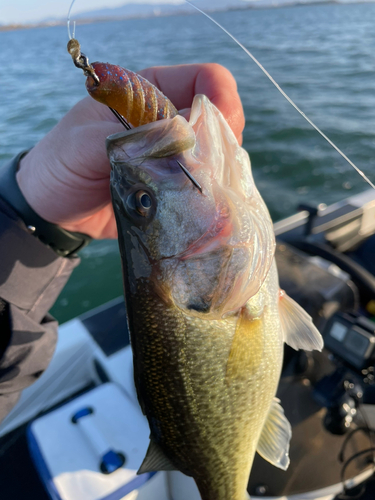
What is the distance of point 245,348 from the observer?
1476 mm

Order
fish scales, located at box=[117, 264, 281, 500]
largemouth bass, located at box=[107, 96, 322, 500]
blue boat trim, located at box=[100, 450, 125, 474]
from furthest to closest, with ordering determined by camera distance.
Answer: blue boat trim, located at box=[100, 450, 125, 474]
fish scales, located at box=[117, 264, 281, 500]
largemouth bass, located at box=[107, 96, 322, 500]

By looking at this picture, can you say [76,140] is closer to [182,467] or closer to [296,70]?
[182,467]

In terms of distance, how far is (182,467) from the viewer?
5.12 ft

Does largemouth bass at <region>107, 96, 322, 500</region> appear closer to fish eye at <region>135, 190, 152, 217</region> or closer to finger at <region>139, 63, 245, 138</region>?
fish eye at <region>135, 190, 152, 217</region>

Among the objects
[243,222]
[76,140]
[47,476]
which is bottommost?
[47,476]

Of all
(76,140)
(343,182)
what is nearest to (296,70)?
(343,182)

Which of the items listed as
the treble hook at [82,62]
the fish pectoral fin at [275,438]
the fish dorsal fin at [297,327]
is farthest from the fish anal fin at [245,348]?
the treble hook at [82,62]

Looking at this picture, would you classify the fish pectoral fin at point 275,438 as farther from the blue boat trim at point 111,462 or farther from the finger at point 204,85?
the finger at point 204,85

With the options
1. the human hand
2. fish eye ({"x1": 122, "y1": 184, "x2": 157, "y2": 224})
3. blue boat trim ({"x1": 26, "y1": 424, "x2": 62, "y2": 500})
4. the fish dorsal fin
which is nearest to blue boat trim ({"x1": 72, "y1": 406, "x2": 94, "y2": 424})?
blue boat trim ({"x1": 26, "y1": 424, "x2": 62, "y2": 500})

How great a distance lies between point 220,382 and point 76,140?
4.50 feet

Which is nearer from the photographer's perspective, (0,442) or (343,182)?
(0,442)

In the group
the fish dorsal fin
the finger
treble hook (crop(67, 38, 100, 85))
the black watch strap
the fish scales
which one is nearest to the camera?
treble hook (crop(67, 38, 100, 85))

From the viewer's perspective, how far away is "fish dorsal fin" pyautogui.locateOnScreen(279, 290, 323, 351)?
1517 mm

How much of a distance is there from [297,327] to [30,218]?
1540 millimetres
